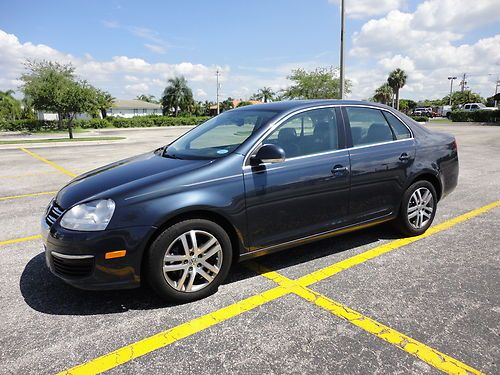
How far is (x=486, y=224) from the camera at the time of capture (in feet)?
16.0

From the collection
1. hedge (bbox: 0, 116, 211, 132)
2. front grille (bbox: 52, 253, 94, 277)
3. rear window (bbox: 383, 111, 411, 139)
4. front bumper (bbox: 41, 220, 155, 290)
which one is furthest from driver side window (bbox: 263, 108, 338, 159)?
hedge (bbox: 0, 116, 211, 132)

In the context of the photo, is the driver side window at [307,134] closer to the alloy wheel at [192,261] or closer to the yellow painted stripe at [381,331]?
the alloy wheel at [192,261]

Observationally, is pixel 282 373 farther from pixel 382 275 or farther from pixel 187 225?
pixel 382 275

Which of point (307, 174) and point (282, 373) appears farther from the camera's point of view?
point (307, 174)

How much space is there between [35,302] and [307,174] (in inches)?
97.8

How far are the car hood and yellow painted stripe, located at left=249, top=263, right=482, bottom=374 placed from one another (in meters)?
1.27

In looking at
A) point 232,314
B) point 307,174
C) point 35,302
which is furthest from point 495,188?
point 35,302

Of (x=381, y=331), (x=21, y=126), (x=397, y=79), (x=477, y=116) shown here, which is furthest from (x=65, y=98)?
(x=397, y=79)

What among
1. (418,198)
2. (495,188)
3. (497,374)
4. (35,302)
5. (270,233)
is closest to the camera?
(497,374)

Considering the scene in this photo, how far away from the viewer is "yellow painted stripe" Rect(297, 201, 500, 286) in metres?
3.42

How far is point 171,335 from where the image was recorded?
259 centimetres

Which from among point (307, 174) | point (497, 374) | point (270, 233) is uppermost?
point (307, 174)

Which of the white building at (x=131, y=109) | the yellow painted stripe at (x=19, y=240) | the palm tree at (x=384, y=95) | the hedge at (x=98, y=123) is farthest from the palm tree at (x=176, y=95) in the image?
the yellow painted stripe at (x=19, y=240)

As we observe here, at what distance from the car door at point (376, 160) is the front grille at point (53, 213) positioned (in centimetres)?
261
